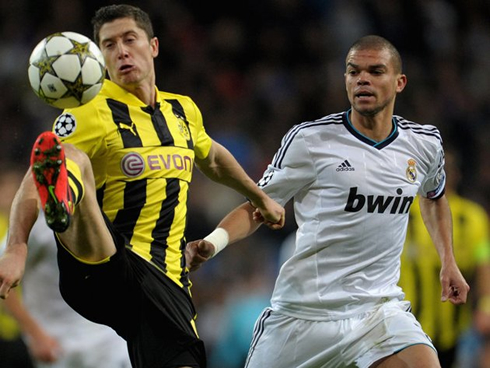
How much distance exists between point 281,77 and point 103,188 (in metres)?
8.71

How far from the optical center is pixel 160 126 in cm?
568

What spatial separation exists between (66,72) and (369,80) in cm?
196

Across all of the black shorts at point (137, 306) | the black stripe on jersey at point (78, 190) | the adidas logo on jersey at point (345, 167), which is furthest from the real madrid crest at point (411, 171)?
the black stripe on jersey at point (78, 190)

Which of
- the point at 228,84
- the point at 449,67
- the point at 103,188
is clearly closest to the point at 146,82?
the point at 103,188

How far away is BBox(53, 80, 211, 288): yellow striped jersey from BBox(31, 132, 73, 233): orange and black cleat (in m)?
0.64

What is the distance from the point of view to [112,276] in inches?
205

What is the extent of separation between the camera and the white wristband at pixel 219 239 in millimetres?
5812

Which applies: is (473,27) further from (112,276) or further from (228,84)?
(112,276)

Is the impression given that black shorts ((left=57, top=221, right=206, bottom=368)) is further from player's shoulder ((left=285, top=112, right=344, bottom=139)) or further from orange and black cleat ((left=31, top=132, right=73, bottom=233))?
player's shoulder ((left=285, top=112, right=344, bottom=139))

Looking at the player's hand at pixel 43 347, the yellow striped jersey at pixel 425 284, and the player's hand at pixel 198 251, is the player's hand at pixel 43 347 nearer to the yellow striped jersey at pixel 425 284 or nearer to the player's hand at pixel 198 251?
the player's hand at pixel 198 251

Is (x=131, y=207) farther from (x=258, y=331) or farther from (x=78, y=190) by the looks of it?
(x=258, y=331)

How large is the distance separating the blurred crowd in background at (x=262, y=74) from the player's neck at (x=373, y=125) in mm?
4881

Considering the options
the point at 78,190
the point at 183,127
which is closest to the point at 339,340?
the point at 183,127

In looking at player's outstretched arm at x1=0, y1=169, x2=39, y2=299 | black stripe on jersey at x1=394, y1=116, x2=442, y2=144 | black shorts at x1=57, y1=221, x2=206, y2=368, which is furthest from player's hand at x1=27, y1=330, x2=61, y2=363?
black stripe on jersey at x1=394, y1=116, x2=442, y2=144
